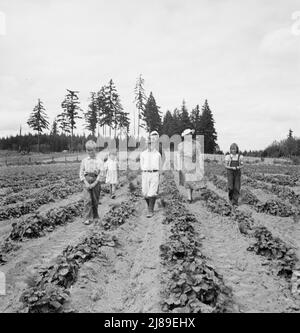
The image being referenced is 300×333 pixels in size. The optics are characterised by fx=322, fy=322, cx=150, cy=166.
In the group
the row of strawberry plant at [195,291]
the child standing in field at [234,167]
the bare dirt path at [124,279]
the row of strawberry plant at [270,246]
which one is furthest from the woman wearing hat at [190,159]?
the row of strawberry plant at [195,291]

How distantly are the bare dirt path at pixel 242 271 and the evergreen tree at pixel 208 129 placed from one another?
47.1m

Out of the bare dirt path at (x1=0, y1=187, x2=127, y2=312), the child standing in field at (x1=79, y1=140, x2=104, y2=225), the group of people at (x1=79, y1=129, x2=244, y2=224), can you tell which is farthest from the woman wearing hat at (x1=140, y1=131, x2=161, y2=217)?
the bare dirt path at (x1=0, y1=187, x2=127, y2=312)

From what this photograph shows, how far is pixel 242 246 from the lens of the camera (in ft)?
19.3

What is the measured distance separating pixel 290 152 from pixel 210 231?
39685 millimetres

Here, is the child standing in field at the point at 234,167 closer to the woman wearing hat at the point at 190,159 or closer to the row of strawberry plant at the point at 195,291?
the woman wearing hat at the point at 190,159

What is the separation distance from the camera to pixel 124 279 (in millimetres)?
4711

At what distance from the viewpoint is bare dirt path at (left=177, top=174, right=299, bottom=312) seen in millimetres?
3764

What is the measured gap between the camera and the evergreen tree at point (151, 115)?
56.9 m

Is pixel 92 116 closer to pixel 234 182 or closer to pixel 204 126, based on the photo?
pixel 204 126

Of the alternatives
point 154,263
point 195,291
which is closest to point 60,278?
point 154,263

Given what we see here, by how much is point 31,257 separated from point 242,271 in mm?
3499

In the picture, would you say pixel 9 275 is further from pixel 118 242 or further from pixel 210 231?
pixel 210 231

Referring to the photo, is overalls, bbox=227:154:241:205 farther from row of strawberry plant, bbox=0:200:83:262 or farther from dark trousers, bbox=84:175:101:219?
row of strawberry plant, bbox=0:200:83:262
